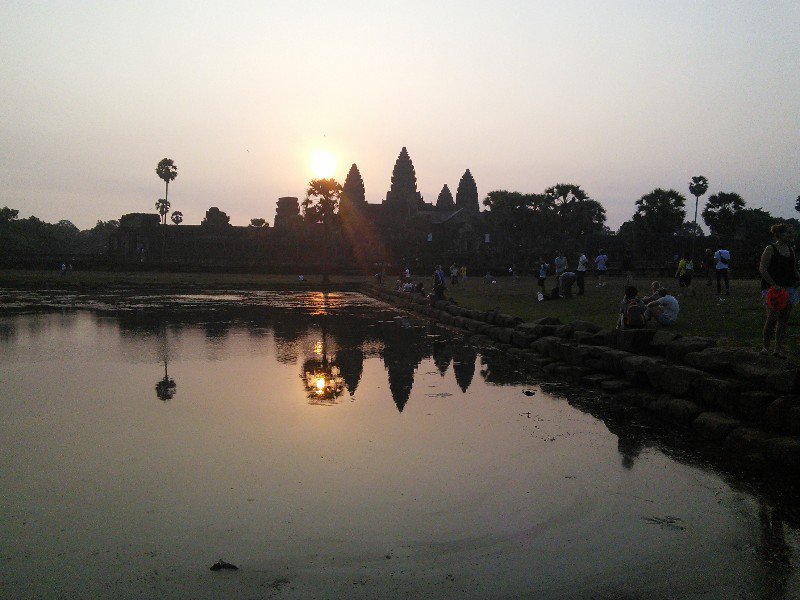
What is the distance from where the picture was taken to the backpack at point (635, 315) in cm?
1193

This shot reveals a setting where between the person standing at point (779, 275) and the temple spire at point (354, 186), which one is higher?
the temple spire at point (354, 186)

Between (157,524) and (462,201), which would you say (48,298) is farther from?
(462,201)

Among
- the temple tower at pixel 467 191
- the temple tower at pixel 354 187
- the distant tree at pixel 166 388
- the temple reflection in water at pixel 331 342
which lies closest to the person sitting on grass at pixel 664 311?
the temple reflection in water at pixel 331 342

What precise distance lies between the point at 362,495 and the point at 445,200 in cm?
10088

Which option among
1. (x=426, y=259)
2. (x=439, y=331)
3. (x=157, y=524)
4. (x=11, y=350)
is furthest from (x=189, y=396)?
(x=426, y=259)

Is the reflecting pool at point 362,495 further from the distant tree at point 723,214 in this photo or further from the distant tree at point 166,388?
the distant tree at point 723,214

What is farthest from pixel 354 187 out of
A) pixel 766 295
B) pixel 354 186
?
pixel 766 295

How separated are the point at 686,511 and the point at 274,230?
72.8 meters

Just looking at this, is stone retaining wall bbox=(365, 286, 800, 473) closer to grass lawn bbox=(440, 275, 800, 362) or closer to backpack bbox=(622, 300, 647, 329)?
backpack bbox=(622, 300, 647, 329)

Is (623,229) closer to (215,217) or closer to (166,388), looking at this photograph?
(215,217)

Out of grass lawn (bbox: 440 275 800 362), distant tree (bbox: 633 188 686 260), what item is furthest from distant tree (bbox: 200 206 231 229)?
grass lawn (bbox: 440 275 800 362)

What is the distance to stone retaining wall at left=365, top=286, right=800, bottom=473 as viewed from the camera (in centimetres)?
633

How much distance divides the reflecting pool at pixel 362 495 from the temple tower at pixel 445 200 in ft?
308

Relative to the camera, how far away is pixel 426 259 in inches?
2702
